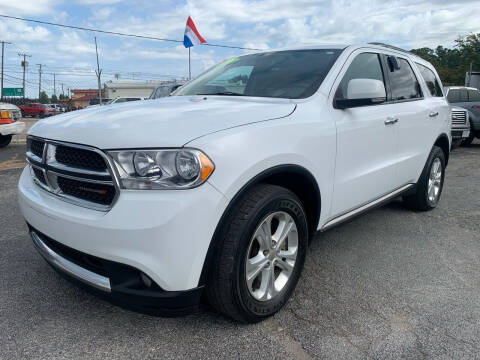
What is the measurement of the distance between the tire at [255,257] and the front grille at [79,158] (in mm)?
709

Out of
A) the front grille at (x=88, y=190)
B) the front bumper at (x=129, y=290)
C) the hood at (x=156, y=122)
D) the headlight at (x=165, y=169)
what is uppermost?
the hood at (x=156, y=122)

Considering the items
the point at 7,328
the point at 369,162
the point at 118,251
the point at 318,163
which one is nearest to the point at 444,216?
the point at 369,162

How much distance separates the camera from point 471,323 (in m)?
2.42

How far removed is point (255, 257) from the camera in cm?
232

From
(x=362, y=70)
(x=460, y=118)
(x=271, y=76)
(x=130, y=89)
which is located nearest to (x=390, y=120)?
(x=362, y=70)

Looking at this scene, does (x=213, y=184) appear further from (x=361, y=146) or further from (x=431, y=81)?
(x=431, y=81)

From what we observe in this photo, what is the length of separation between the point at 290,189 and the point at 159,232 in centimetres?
107

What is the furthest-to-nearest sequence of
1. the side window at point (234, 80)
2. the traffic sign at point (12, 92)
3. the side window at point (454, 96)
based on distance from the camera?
the traffic sign at point (12, 92), the side window at point (454, 96), the side window at point (234, 80)

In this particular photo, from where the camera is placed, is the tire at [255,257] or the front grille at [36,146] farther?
the front grille at [36,146]

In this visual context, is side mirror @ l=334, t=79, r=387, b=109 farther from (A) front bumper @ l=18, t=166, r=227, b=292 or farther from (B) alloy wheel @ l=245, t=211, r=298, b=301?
(A) front bumper @ l=18, t=166, r=227, b=292

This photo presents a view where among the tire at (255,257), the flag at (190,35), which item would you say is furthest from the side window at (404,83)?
the flag at (190,35)

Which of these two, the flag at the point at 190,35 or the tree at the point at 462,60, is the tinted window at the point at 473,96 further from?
the tree at the point at 462,60

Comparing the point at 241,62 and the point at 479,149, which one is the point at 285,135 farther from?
the point at 479,149

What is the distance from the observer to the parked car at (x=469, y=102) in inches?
428
